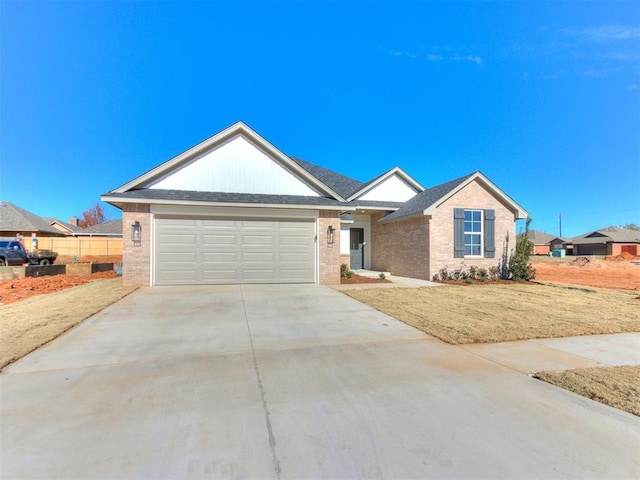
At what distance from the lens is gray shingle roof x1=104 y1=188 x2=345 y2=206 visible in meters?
11.0

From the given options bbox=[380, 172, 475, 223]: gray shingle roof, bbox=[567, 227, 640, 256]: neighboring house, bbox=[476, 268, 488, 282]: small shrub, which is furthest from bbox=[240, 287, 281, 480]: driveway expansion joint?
bbox=[567, 227, 640, 256]: neighboring house

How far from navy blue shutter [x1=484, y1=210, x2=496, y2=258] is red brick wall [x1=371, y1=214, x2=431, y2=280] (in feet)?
9.02

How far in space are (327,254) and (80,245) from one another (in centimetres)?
2451

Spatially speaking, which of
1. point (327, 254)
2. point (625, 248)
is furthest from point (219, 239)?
point (625, 248)

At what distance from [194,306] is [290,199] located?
5.72m

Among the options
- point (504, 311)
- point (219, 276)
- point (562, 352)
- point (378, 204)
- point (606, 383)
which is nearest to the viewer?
point (606, 383)

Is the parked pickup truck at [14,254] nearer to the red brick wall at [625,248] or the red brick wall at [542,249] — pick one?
the red brick wall at [625,248]

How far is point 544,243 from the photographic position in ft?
214

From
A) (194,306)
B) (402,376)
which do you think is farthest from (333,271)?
(402,376)

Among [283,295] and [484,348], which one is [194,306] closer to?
[283,295]

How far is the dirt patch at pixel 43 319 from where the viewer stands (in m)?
4.95

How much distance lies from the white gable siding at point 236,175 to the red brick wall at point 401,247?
4.93 m

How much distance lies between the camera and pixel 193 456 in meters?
2.44

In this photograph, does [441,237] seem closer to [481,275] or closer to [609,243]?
[481,275]
